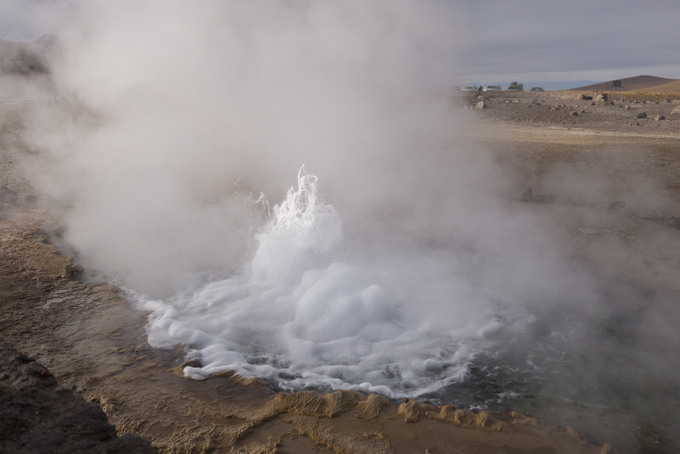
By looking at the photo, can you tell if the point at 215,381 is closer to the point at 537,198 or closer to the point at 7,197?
the point at 537,198

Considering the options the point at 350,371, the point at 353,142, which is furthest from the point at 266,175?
the point at 350,371

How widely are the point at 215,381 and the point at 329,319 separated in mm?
988

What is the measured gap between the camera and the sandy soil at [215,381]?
224cm

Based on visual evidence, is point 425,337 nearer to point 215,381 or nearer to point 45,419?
point 215,381

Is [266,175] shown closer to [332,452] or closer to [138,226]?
[138,226]

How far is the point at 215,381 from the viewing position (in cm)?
274

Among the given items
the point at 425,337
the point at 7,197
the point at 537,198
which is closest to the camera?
the point at 425,337

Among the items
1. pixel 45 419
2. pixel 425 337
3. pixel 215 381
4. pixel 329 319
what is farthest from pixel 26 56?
pixel 45 419

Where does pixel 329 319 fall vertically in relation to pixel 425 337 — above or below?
above

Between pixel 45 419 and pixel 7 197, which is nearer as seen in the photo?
pixel 45 419

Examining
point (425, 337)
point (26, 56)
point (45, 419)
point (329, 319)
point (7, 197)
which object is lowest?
point (425, 337)

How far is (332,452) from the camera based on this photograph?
216 cm

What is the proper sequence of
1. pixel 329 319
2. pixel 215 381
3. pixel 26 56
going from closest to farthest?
pixel 215 381 < pixel 329 319 < pixel 26 56

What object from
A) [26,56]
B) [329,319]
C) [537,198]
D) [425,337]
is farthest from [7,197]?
[537,198]
